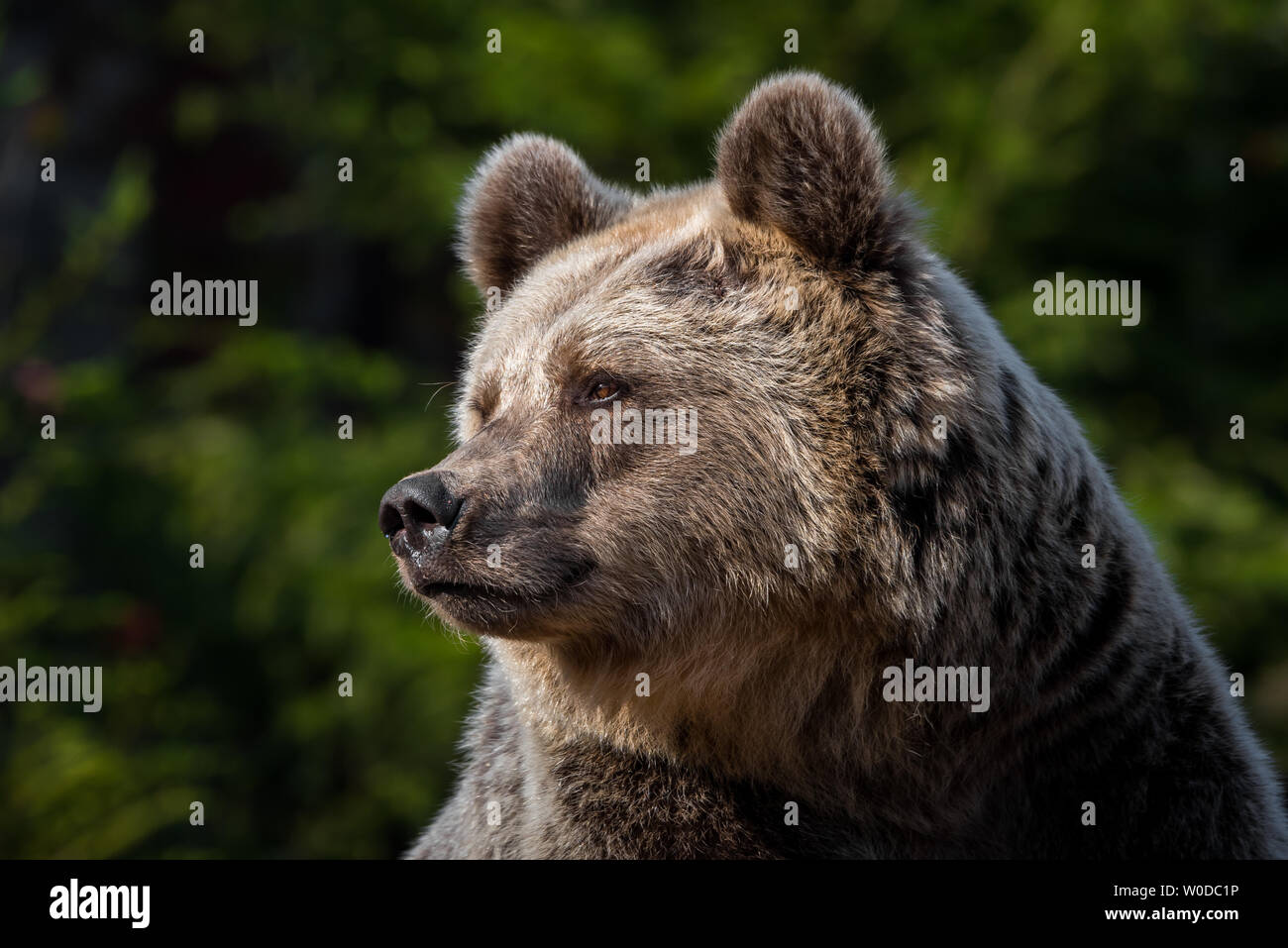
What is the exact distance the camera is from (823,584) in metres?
3.48

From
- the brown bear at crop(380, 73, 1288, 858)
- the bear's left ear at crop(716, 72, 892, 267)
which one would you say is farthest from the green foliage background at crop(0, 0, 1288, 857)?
the bear's left ear at crop(716, 72, 892, 267)

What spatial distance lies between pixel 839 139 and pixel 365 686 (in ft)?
24.1

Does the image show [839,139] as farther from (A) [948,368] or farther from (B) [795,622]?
(B) [795,622]

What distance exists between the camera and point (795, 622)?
3.54 m

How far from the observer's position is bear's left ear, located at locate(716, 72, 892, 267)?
3.56 metres

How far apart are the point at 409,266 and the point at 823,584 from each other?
32.6ft

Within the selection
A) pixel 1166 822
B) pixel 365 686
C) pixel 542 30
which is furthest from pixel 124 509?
pixel 1166 822

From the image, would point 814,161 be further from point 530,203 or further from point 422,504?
point 422,504

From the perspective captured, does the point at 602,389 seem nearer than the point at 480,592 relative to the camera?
No

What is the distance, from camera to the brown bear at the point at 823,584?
3.46 m

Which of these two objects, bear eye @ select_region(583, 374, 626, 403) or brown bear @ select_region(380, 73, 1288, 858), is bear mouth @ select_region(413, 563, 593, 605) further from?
bear eye @ select_region(583, 374, 626, 403)

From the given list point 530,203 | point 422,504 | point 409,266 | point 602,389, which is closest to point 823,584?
point 602,389
